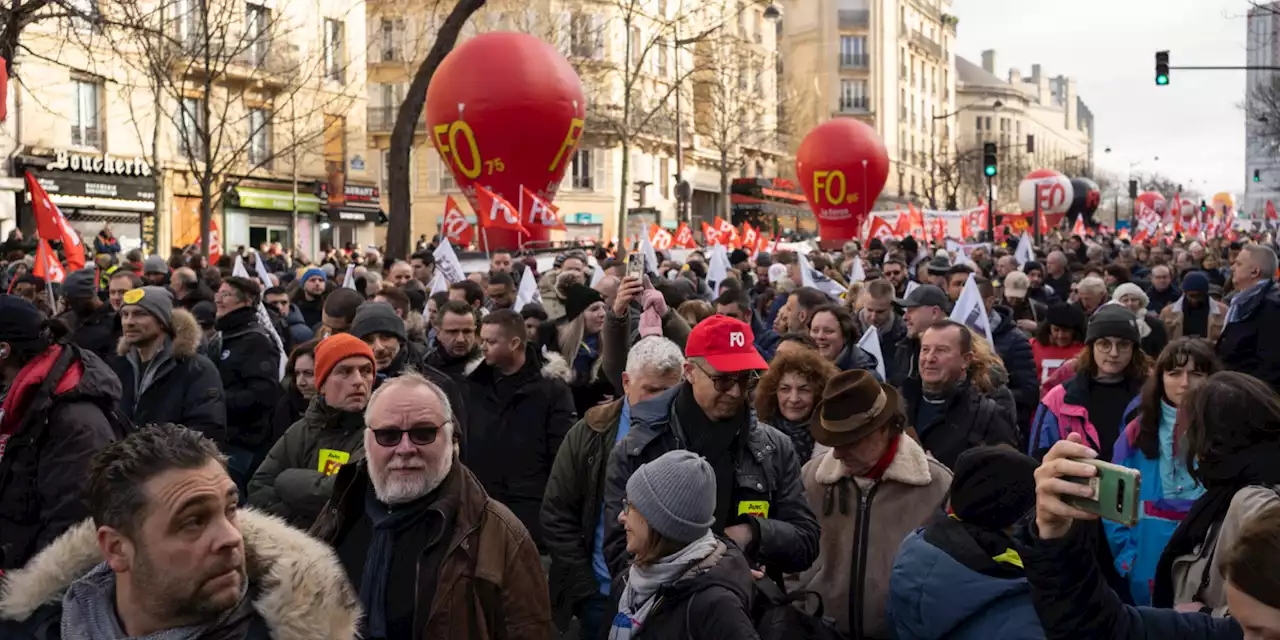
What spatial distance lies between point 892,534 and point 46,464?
2942 mm

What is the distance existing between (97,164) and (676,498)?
31.7 meters

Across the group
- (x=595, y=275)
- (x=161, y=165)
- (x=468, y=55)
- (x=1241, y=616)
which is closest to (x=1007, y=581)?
(x=1241, y=616)

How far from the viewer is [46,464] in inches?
172

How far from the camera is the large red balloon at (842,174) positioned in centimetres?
3303

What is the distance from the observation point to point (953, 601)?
125 inches

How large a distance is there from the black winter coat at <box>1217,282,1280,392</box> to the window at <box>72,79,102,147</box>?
96.5 feet

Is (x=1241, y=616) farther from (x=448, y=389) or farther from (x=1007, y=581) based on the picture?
(x=448, y=389)

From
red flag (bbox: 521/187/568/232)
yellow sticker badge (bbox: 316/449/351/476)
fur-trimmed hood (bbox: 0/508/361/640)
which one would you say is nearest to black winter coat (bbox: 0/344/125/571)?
yellow sticker badge (bbox: 316/449/351/476)

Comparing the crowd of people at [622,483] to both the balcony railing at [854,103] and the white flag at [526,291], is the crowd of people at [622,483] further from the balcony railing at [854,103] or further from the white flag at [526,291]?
the balcony railing at [854,103]

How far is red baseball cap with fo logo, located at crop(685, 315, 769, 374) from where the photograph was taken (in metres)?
4.40

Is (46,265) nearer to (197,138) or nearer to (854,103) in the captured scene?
(197,138)

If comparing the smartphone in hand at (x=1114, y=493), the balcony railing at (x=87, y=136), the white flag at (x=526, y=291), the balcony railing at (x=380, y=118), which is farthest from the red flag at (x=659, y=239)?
the balcony railing at (x=380, y=118)

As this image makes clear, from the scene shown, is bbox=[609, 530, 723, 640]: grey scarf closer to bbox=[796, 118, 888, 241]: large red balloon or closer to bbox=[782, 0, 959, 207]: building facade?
bbox=[796, 118, 888, 241]: large red balloon

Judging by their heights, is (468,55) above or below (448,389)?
above
